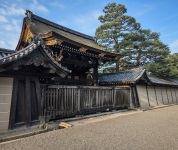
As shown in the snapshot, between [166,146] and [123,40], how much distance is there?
19.1 meters

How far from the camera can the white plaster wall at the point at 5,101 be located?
4844 mm

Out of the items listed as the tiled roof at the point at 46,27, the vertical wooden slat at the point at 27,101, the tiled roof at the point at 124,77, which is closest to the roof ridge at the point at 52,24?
the tiled roof at the point at 46,27

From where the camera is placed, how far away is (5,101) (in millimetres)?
4941

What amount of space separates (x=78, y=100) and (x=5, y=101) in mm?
3678

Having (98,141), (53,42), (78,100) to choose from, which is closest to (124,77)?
(78,100)

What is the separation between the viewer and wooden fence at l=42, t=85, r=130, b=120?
6488 mm

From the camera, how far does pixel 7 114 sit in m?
4.93

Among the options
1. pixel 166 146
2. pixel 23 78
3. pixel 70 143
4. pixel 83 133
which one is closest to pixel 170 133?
pixel 166 146

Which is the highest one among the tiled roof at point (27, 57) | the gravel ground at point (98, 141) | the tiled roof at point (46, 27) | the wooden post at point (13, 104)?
the tiled roof at point (46, 27)

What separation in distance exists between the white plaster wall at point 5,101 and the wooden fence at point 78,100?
1.42 metres

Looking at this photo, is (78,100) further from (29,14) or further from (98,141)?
(29,14)

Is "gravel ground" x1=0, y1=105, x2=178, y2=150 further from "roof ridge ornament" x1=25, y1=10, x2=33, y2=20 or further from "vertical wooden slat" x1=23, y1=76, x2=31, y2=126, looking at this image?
"roof ridge ornament" x1=25, y1=10, x2=33, y2=20

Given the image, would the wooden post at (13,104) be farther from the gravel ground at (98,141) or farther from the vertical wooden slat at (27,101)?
the gravel ground at (98,141)

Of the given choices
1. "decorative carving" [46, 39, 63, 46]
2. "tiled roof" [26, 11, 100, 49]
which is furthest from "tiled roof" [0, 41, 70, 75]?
"tiled roof" [26, 11, 100, 49]
